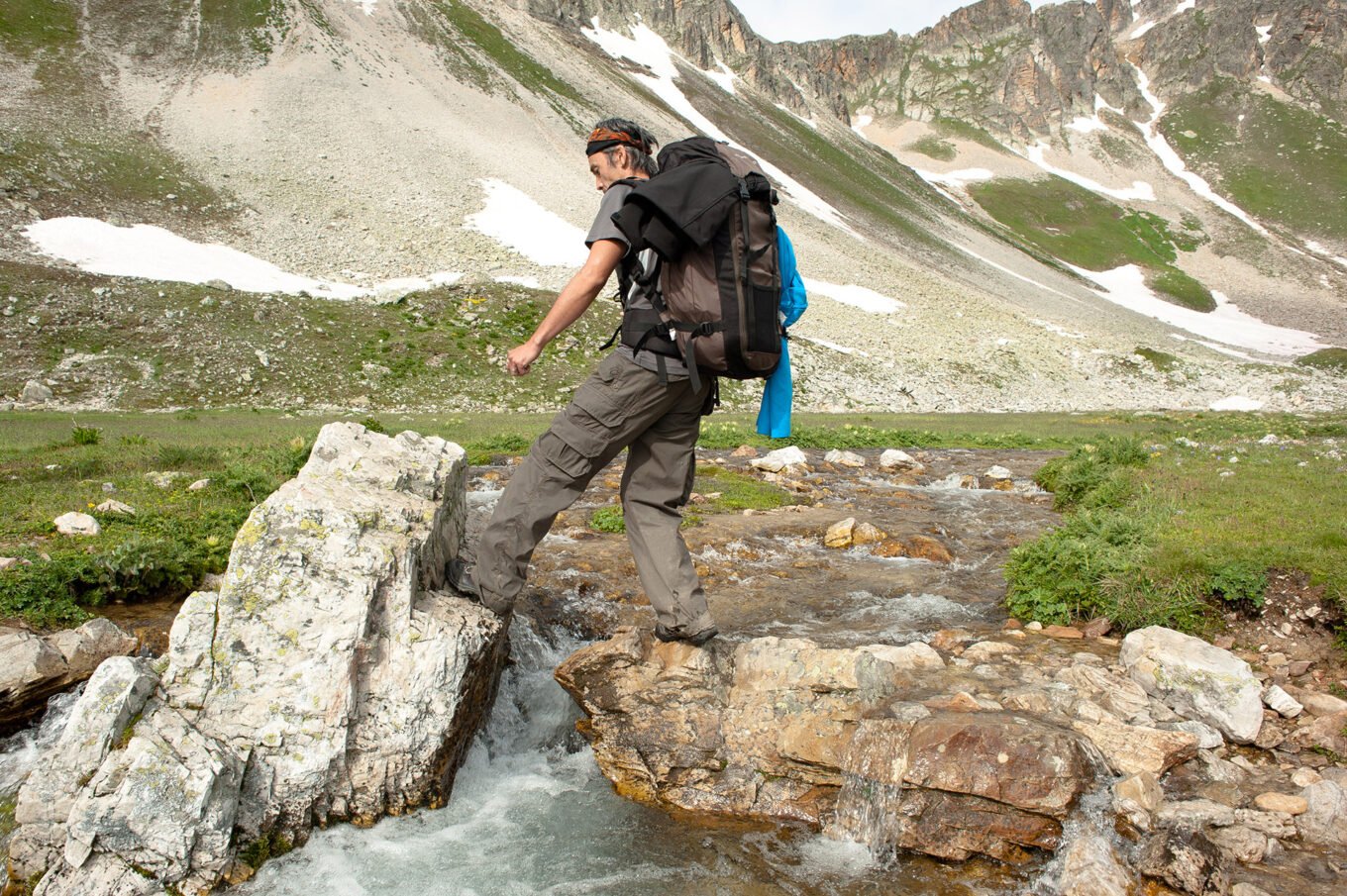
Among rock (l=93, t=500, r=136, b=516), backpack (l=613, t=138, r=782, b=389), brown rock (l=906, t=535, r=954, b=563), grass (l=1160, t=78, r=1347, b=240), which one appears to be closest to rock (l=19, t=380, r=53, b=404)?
rock (l=93, t=500, r=136, b=516)

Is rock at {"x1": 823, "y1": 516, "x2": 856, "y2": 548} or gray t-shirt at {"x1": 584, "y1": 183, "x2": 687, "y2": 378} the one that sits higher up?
gray t-shirt at {"x1": 584, "y1": 183, "x2": 687, "y2": 378}

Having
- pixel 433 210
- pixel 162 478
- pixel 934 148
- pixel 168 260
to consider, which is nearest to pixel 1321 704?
pixel 162 478

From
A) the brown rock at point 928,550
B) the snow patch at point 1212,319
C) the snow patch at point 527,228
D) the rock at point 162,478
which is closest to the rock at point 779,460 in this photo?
the brown rock at point 928,550

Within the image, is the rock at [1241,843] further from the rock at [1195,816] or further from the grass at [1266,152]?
the grass at [1266,152]

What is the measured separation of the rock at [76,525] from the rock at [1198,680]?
10.00 m

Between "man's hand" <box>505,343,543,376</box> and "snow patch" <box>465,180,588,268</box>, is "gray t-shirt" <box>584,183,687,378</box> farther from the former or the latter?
"snow patch" <box>465,180,588,268</box>

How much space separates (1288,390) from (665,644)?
65158 mm

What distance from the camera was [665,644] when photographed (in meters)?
6.59

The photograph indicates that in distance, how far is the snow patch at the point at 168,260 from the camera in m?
37.3

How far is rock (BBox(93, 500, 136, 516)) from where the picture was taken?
8.83m

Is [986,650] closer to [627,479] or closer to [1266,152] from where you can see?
[627,479]

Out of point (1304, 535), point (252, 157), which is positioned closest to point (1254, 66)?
point (252, 157)

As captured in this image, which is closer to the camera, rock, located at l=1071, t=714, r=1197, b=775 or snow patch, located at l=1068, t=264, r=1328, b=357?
rock, located at l=1071, t=714, r=1197, b=775

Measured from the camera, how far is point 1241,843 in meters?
4.73
